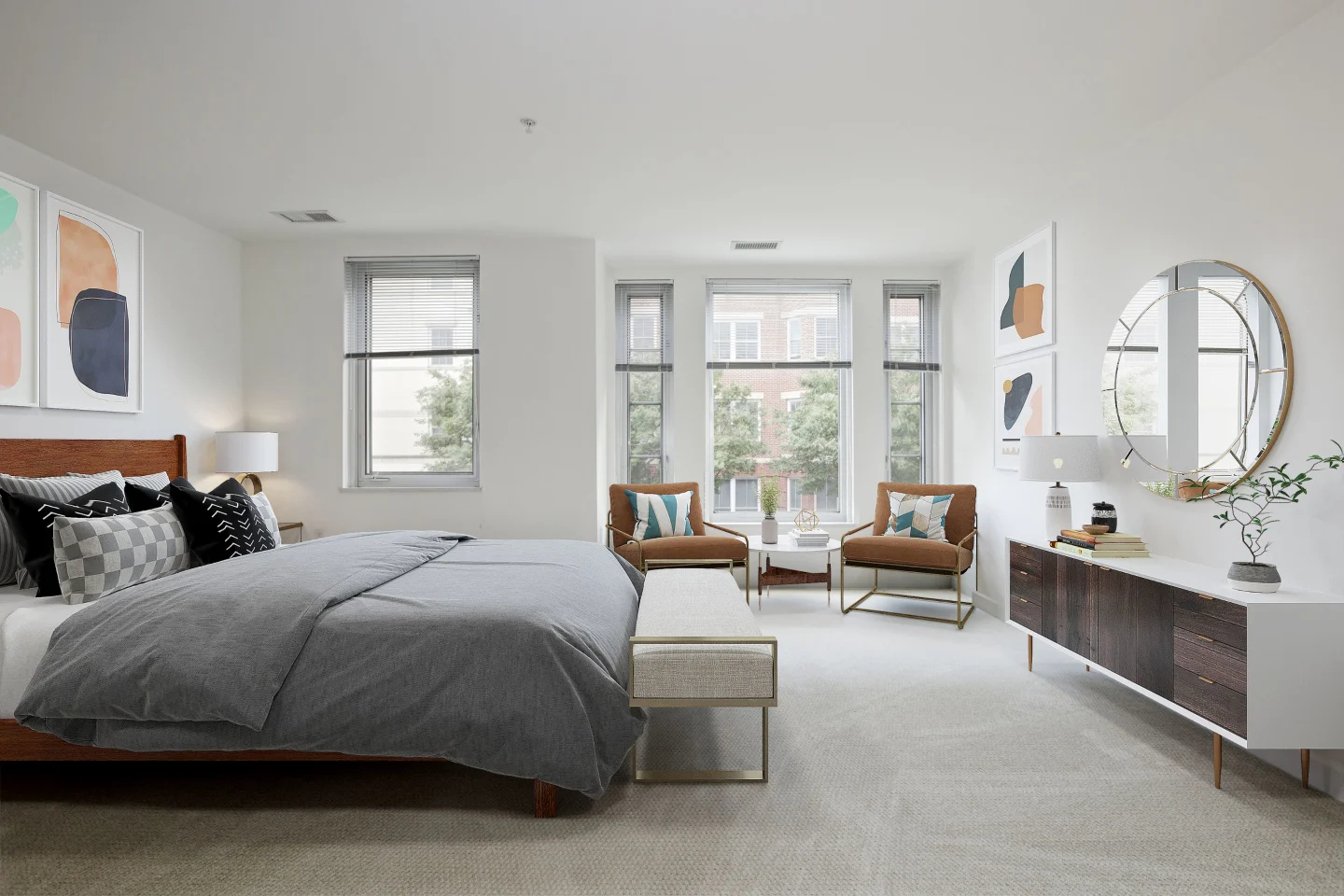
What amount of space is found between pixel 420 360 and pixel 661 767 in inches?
158

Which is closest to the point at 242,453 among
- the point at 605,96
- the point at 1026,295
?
the point at 605,96

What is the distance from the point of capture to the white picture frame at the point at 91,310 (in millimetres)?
3879

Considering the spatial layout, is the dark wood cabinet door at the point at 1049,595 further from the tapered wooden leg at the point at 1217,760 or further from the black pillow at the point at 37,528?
the black pillow at the point at 37,528

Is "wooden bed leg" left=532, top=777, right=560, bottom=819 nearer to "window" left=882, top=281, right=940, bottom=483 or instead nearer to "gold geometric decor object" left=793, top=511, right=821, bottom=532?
"gold geometric decor object" left=793, top=511, right=821, bottom=532

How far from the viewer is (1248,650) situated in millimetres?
2389

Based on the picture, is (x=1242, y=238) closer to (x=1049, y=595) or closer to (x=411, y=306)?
(x=1049, y=595)

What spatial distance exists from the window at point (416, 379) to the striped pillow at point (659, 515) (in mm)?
1297

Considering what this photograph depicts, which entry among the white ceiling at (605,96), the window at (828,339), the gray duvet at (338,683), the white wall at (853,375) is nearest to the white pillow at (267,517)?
the gray duvet at (338,683)

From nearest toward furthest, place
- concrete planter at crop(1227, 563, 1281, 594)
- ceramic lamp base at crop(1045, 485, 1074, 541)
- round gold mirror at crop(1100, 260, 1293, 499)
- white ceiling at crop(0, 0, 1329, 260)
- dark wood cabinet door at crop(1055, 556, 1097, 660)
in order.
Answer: concrete planter at crop(1227, 563, 1281, 594) < white ceiling at crop(0, 0, 1329, 260) < round gold mirror at crop(1100, 260, 1293, 499) < dark wood cabinet door at crop(1055, 556, 1097, 660) < ceramic lamp base at crop(1045, 485, 1074, 541)

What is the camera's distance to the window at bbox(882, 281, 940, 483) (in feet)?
21.0

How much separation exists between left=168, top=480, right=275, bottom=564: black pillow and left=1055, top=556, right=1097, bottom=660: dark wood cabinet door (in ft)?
12.5

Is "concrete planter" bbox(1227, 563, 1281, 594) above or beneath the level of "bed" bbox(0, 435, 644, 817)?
above

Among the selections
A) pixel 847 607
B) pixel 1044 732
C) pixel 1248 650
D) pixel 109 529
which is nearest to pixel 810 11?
pixel 1248 650

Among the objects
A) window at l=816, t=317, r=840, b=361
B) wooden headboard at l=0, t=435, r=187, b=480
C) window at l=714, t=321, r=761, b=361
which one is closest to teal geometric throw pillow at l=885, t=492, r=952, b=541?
window at l=816, t=317, r=840, b=361
